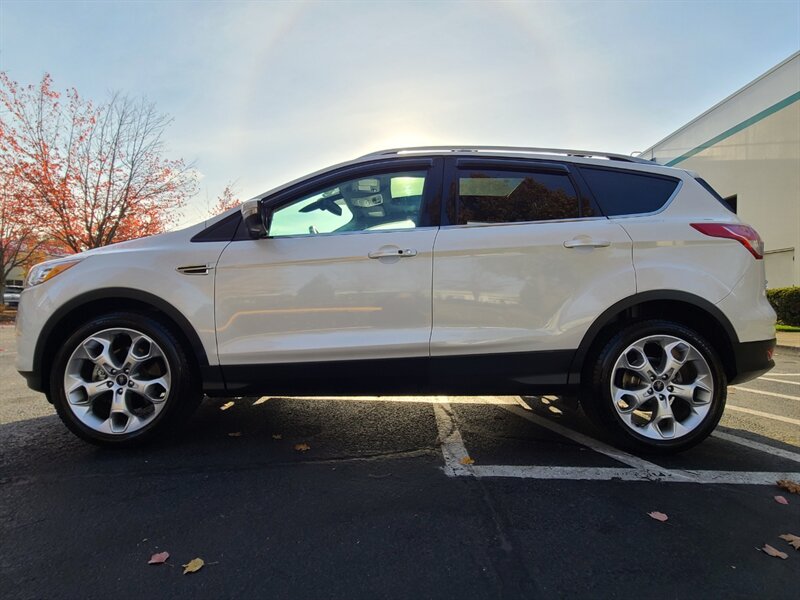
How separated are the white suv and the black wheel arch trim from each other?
0.04ft

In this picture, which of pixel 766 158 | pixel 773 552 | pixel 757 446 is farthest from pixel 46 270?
pixel 766 158

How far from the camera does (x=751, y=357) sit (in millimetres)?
3023

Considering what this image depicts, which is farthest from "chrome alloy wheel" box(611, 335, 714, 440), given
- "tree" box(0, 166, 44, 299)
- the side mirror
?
"tree" box(0, 166, 44, 299)

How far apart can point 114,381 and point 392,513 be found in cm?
202

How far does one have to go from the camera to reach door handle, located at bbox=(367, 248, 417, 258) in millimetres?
2980

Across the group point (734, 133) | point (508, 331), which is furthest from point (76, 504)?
point (734, 133)

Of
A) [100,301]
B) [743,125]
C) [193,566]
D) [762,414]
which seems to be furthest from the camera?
[743,125]

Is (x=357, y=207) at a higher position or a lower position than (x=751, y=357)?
higher

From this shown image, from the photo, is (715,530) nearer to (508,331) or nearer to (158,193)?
(508,331)

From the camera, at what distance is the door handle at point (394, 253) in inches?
117

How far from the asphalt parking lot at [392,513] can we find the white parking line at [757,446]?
20mm

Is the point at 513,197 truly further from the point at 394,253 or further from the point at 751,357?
the point at 751,357

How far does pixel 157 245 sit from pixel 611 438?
130 inches

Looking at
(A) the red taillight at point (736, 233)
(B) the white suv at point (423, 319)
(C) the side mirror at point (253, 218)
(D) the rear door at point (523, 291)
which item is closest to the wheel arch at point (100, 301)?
(B) the white suv at point (423, 319)
